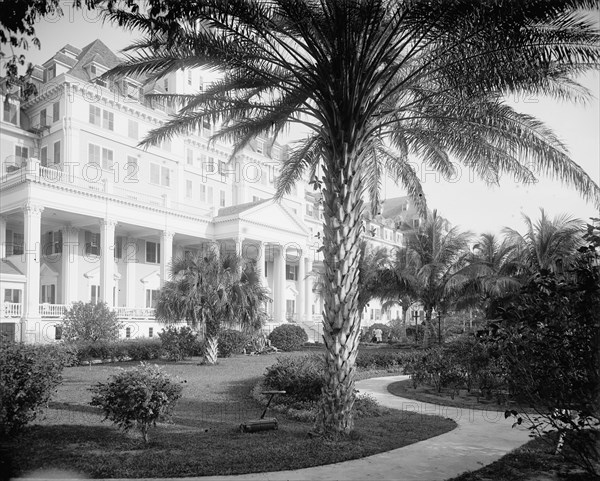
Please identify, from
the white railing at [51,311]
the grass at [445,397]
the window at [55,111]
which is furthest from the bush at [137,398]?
the window at [55,111]

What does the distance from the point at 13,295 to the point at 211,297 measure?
13.7 metres

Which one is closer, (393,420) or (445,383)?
(393,420)

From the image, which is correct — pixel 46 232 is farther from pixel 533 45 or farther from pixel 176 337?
pixel 533 45

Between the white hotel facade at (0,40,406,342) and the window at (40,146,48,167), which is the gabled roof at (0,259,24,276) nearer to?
the white hotel facade at (0,40,406,342)

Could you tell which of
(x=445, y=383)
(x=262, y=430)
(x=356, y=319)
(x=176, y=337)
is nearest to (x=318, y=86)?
(x=356, y=319)

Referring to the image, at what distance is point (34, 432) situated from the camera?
9250 millimetres

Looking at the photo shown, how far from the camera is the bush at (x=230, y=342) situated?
1078 inches

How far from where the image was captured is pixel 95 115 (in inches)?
1411

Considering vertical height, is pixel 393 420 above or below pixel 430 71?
below

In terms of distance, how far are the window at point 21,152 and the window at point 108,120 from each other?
5.16 meters

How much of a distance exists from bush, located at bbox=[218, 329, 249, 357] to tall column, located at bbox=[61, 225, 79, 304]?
1145 centimetres

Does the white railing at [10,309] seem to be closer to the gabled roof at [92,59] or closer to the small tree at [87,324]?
the small tree at [87,324]

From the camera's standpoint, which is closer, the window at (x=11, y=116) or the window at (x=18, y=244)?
the window at (x=18, y=244)

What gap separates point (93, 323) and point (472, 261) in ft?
66.6
